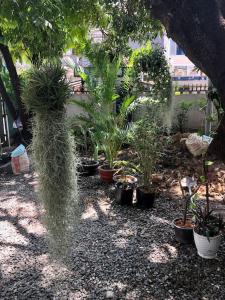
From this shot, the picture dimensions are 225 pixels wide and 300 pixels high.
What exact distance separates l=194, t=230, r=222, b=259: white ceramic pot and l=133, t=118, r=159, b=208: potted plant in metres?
1.24

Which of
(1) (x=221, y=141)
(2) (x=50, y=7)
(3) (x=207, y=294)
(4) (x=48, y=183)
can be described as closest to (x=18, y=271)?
(4) (x=48, y=183)

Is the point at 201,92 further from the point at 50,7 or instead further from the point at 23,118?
the point at 50,7

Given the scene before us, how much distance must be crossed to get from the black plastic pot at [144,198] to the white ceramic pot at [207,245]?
1.22m

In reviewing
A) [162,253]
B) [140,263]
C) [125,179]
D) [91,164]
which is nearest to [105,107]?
[91,164]

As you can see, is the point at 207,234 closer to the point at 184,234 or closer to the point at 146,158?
the point at 184,234

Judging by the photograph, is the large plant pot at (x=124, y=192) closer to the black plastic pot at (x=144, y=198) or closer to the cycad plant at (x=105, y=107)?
the black plastic pot at (x=144, y=198)

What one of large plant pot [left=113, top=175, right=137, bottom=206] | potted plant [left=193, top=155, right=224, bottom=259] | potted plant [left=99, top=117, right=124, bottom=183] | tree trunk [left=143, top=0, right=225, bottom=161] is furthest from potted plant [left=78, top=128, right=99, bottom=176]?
tree trunk [left=143, top=0, right=225, bottom=161]

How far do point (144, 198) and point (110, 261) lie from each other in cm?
133

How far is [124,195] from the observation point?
14.5 ft

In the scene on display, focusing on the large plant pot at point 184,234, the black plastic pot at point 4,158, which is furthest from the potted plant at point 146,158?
the black plastic pot at point 4,158

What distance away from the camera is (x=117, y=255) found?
3.24 m

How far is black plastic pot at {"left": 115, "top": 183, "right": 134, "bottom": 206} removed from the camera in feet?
14.4

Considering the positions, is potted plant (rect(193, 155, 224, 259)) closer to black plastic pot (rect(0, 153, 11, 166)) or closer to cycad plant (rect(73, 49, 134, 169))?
cycad plant (rect(73, 49, 134, 169))

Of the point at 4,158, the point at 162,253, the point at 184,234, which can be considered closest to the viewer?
the point at 162,253
